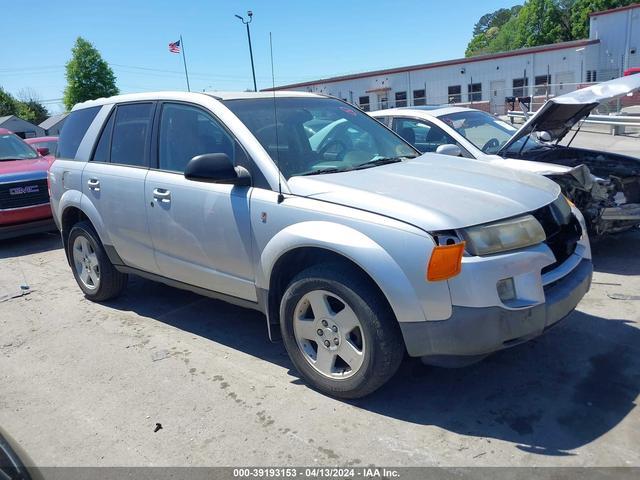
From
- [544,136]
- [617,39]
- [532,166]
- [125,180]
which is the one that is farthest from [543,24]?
[125,180]

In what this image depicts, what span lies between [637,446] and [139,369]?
320cm

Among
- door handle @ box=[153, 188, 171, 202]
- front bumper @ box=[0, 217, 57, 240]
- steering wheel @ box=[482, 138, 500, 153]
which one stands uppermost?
door handle @ box=[153, 188, 171, 202]

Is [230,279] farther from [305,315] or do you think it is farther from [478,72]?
[478,72]

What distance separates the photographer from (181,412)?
336 centimetres

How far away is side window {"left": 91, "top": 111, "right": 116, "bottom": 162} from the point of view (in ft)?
16.0

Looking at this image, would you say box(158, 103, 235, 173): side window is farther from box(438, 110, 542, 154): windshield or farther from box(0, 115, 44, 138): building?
box(0, 115, 44, 138): building

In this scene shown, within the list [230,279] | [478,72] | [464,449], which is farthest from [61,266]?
[478,72]

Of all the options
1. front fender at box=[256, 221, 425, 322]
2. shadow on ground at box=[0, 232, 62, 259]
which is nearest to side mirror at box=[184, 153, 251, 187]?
front fender at box=[256, 221, 425, 322]

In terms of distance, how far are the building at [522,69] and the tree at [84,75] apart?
1003 inches

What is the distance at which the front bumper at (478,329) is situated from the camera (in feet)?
9.12

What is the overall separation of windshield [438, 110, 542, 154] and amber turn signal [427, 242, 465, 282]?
4.08m

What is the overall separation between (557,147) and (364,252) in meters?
4.71

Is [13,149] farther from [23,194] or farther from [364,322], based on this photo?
[364,322]

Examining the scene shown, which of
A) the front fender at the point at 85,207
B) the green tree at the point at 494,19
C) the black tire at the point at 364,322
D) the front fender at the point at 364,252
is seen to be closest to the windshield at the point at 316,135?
the front fender at the point at 364,252
